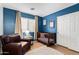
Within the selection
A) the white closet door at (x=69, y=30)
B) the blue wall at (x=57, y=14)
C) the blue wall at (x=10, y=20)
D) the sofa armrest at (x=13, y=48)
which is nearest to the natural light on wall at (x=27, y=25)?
the blue wall at (x=10, y=20)

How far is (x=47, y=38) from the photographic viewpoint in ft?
12.8

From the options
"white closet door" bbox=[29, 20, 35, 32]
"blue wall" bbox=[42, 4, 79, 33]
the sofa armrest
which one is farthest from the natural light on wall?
the sofa armrest

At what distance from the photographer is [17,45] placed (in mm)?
2869

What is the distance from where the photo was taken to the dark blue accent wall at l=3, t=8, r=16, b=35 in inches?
141

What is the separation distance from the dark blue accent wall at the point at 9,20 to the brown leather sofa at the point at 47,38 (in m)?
0.99

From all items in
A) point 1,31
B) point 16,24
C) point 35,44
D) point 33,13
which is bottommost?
point 35,44

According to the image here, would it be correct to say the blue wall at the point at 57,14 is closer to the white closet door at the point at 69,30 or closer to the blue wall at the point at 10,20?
the white closet door at the point at 69,30

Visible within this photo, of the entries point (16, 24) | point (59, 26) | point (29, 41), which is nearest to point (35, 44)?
point (29, 41)

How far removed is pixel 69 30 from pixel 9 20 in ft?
6.87

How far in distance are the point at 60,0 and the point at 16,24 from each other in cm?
264

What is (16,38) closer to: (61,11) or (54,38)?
(54,38)

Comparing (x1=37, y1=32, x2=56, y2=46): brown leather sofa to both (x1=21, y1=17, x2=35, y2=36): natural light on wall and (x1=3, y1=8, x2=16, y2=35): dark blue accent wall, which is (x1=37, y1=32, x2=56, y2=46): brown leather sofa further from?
(x1=3, y1=8, x2=16, y2=35): dark blue accent wall

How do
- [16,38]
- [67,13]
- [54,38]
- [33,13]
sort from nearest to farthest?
[33,13]
[16,38]
[67,13]
[54,38]

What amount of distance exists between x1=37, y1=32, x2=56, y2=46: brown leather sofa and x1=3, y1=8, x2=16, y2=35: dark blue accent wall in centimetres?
99
